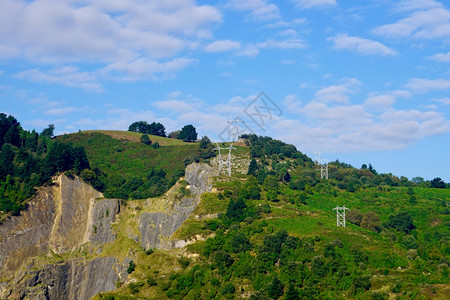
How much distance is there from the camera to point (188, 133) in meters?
162

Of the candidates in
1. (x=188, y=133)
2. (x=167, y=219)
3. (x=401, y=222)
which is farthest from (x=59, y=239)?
(x=188, y=133)

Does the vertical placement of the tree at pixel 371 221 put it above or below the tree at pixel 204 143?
below

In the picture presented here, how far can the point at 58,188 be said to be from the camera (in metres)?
110

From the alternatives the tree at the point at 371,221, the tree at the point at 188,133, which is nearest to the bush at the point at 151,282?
the tree at the point at 371,221

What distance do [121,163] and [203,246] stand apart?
5288cm

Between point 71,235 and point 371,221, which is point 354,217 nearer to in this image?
point 371,221

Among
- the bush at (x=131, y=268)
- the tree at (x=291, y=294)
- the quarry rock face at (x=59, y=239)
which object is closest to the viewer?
the tree at (x=291, y=294)

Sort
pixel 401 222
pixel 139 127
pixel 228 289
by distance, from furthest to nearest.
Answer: pixel 139 127 → pixel 401 222 → pixel 228 289

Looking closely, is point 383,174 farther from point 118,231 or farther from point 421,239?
point 118,231

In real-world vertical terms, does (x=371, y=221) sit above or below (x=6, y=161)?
below

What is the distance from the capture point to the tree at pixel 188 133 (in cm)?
16175

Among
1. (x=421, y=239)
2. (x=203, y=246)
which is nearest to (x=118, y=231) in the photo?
(x=203, y=246)

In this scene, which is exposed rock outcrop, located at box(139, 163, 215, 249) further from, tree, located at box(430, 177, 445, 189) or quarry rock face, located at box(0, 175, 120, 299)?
tree, located at box(430, 177, 445, 189)

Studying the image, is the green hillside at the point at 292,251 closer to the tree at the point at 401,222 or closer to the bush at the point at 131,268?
the tree at the point at 401,222
